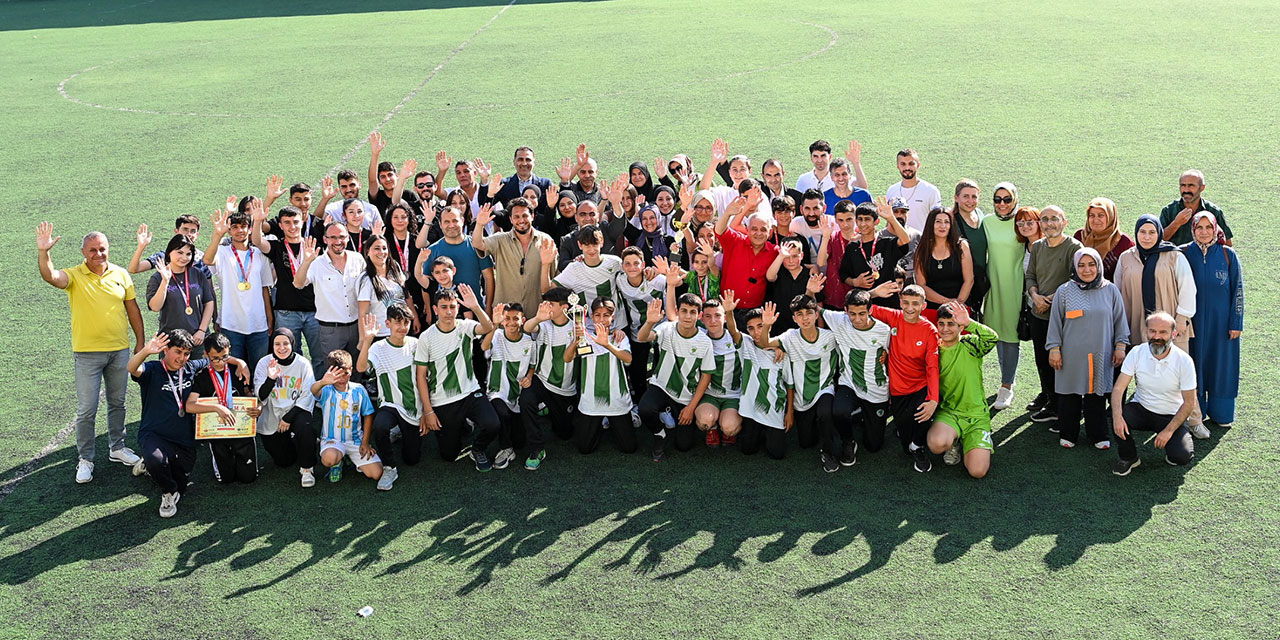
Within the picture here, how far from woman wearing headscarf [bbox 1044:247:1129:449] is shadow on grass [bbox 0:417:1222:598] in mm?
265

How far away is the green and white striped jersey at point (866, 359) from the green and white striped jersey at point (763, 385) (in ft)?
1.43

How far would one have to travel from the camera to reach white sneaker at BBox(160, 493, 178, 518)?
7625 mm

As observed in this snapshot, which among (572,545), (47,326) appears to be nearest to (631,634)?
(572,545)

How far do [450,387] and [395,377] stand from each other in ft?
1.28

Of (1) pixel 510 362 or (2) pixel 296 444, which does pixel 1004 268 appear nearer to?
(1) pixel 510 362

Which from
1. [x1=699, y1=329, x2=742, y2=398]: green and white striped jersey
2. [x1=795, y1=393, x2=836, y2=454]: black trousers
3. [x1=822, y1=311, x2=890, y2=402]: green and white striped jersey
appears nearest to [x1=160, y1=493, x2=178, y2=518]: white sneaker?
[x1=699, y1=329, x2=742, y2=398]: green and white striped jersey

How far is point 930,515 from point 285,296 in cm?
501

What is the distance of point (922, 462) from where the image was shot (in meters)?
7.89

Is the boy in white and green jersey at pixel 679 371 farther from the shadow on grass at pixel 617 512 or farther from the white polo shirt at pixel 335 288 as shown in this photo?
the white polo shirt at pixel 335 288

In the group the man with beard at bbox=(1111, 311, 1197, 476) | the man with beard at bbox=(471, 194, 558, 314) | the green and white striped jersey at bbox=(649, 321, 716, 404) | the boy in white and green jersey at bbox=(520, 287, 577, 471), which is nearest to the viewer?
the man with beard at bbox=(1111, 311, 1197, 476)

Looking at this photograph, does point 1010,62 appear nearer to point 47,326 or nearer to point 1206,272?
point 1206,272

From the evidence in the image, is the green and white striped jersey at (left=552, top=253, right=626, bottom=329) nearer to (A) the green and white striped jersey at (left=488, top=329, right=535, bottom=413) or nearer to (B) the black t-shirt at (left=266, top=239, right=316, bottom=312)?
(A) the green and white striped jersey at (left=488, top=329, right=535, bottom=413)

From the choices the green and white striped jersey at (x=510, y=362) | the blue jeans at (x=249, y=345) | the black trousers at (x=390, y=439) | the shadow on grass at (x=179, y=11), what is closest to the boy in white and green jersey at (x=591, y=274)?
Result: the green and white striped jersey at (x=510, y=362)

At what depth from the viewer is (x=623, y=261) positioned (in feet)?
28.8
